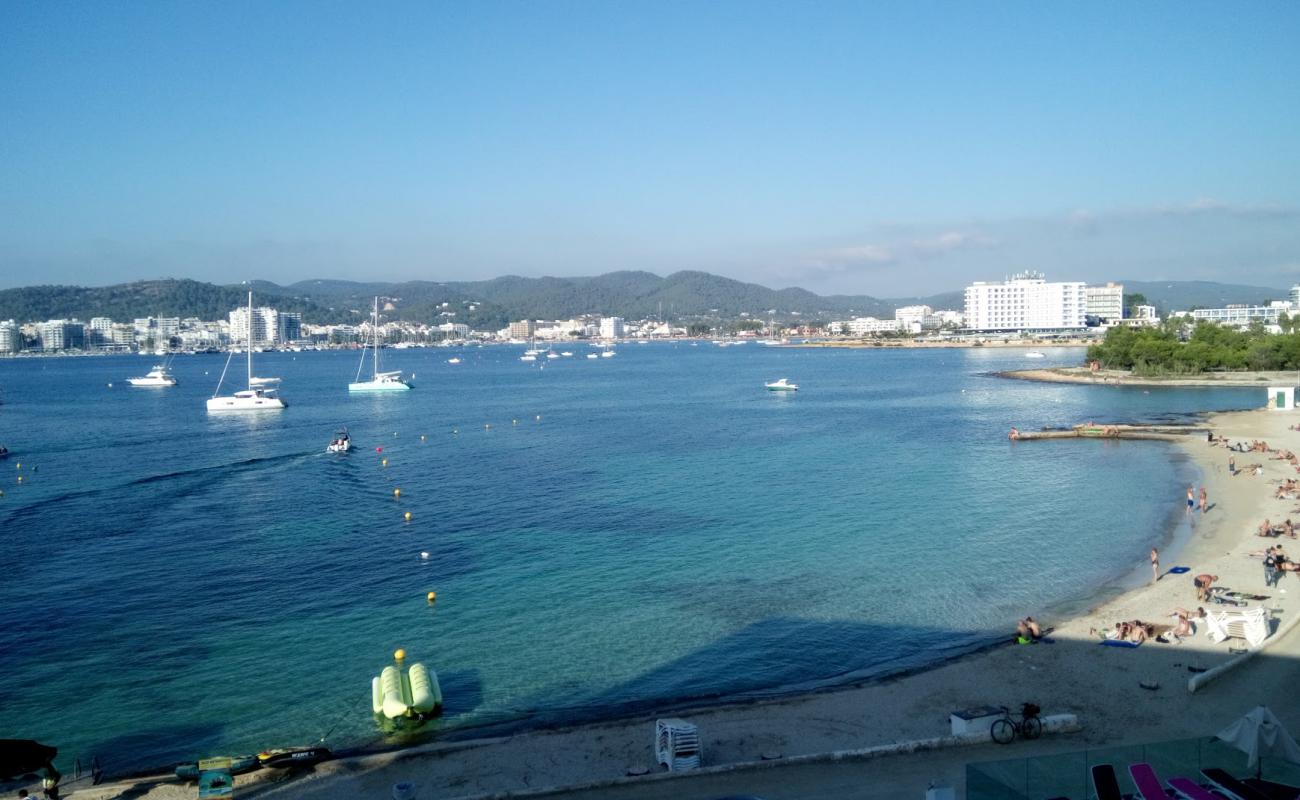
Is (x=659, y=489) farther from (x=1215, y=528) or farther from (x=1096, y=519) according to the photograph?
(x=1215, y=528)

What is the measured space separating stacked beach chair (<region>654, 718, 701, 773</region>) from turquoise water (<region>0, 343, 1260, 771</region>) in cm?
277

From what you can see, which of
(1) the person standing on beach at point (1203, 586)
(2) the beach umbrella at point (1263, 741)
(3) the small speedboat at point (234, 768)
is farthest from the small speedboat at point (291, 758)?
(1) the person standing on beach at point (1203, 586)

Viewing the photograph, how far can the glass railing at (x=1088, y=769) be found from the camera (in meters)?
8.20

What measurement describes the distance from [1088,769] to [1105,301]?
618 feet

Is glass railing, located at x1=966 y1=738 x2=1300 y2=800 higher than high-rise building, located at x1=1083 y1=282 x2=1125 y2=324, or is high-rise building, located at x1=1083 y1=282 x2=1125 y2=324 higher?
high-rise building, located at x1=1083 y1=282 x2=1125 y2=324

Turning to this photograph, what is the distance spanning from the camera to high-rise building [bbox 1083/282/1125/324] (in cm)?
17388

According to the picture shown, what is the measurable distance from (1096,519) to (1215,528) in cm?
282

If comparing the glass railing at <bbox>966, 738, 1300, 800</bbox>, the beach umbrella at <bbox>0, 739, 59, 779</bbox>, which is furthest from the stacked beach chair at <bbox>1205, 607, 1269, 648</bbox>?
the beach umbrella at <bbox>0, 739, 59, 779</bbox>

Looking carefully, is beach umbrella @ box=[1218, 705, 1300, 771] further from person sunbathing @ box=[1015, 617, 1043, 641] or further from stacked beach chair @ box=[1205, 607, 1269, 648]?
person sunbathing @ box=[1015, 617, 1043, 641]

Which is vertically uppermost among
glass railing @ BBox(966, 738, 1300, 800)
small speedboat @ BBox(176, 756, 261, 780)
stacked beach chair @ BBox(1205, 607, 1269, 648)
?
glass railing @ BBox(966, 738, 1300, 800)

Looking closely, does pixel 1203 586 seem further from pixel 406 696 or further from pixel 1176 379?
pixel 1176 379

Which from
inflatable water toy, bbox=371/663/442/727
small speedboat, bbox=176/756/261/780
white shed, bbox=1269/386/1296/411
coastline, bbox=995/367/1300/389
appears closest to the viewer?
small speedboat, bbox=176/756/261/780

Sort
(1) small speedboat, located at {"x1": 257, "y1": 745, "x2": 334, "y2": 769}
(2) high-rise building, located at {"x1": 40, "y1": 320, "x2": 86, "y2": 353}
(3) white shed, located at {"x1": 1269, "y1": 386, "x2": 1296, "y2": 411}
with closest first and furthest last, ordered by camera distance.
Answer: (1) small speedboat, located at {"x1": 257, "y1": 745, "x2": 334, "y2": 769}, (3) white shed, located at {"x1": 1269, "y1": 386, "x2": 1296, "y2": 411}, (2) high-rise building, located at {"x1": 40, "y1": 320, "x2": 86, "y2": 353}

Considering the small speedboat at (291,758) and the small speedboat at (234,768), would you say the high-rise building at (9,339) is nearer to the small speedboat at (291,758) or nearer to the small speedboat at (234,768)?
the small speedboat at (234,768)
